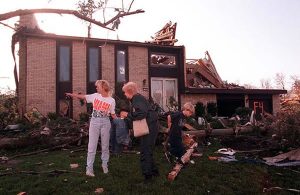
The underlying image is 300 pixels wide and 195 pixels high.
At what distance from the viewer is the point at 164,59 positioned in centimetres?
2402

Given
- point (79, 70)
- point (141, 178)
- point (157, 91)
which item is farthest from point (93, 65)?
point (141, 178)

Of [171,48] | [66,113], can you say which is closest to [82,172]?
[66,113]

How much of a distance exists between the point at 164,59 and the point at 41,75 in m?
9.15

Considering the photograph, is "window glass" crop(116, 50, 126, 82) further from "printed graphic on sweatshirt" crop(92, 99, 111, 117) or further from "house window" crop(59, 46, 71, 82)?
"printed graphic on sweatshirt" crop(92, 99, 111, 117)

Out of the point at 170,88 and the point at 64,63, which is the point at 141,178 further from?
the point at 170,88

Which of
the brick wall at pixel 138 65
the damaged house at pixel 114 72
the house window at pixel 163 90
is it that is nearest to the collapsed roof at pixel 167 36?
the damaged house at pixel 114 72

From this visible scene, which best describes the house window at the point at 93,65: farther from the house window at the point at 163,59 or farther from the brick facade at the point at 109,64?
the house window at the point at 163,59

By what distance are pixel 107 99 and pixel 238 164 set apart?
374cm

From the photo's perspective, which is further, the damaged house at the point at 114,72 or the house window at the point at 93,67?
the house window at the point at 93,67

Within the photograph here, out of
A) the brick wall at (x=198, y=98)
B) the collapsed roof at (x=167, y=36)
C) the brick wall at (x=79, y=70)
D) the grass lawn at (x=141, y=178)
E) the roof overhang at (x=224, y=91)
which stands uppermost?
the collapsed roof at (x=167, y=36)

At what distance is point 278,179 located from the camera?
22.1 feet

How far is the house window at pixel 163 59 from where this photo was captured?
23195 mm

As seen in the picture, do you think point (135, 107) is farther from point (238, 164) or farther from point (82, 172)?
point (238, 164)

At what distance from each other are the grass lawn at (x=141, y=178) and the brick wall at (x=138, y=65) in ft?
44.7
